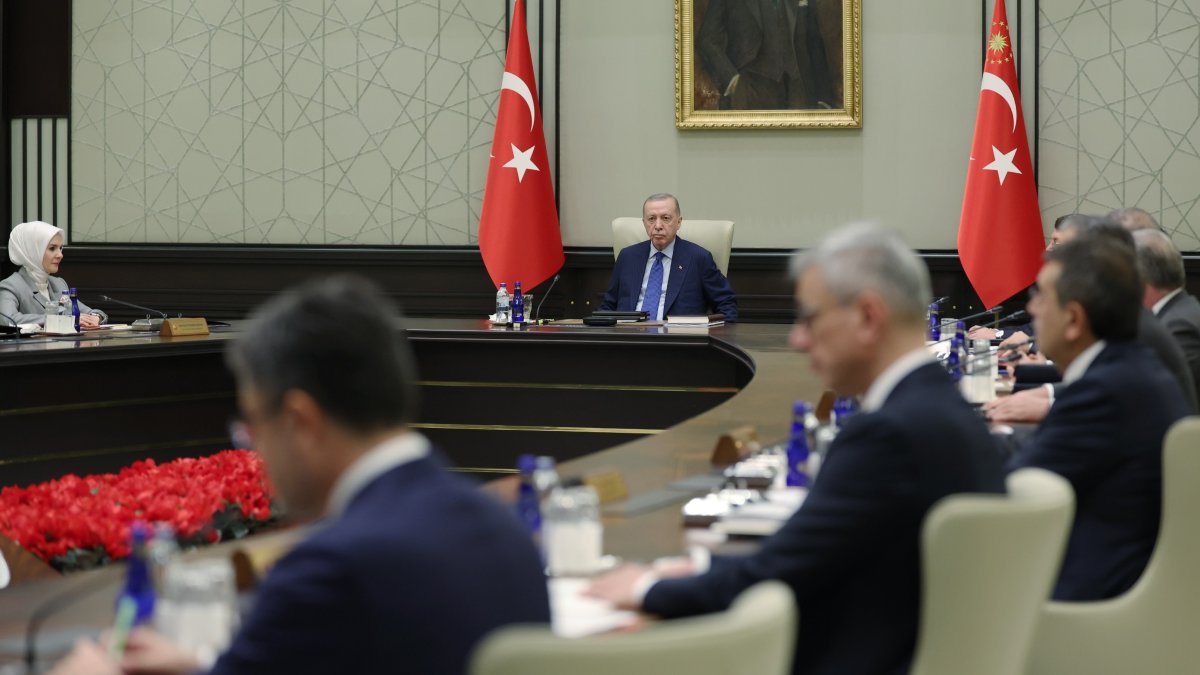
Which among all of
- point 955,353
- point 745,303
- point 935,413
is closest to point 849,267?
point 935,413

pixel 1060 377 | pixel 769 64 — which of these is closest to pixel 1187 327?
pixel 1060 377

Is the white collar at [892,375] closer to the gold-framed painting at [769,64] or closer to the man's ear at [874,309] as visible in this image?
the man's ear at [874,309]

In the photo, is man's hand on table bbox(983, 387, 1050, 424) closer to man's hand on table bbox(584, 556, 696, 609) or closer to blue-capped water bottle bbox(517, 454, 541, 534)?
blue-capped water bottle bbox(517, 454, 541, 534)

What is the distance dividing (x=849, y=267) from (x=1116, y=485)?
979mm

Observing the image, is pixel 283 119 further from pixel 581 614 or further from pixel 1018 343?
pixel 581 614

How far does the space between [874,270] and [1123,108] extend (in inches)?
247

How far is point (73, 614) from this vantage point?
5.77 feet

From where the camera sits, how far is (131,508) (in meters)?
3.68

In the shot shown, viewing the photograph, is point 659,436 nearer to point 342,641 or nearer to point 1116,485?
point 1116,485

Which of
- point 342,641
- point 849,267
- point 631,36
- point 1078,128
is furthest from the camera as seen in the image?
point 631,36

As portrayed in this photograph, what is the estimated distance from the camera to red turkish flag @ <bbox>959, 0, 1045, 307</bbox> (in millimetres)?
7398

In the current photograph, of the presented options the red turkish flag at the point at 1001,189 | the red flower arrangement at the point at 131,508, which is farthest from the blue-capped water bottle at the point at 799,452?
the red turkish flag at the point at 1001,189

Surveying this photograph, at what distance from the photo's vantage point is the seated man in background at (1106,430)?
2.58m

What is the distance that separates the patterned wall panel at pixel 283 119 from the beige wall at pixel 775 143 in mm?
582
